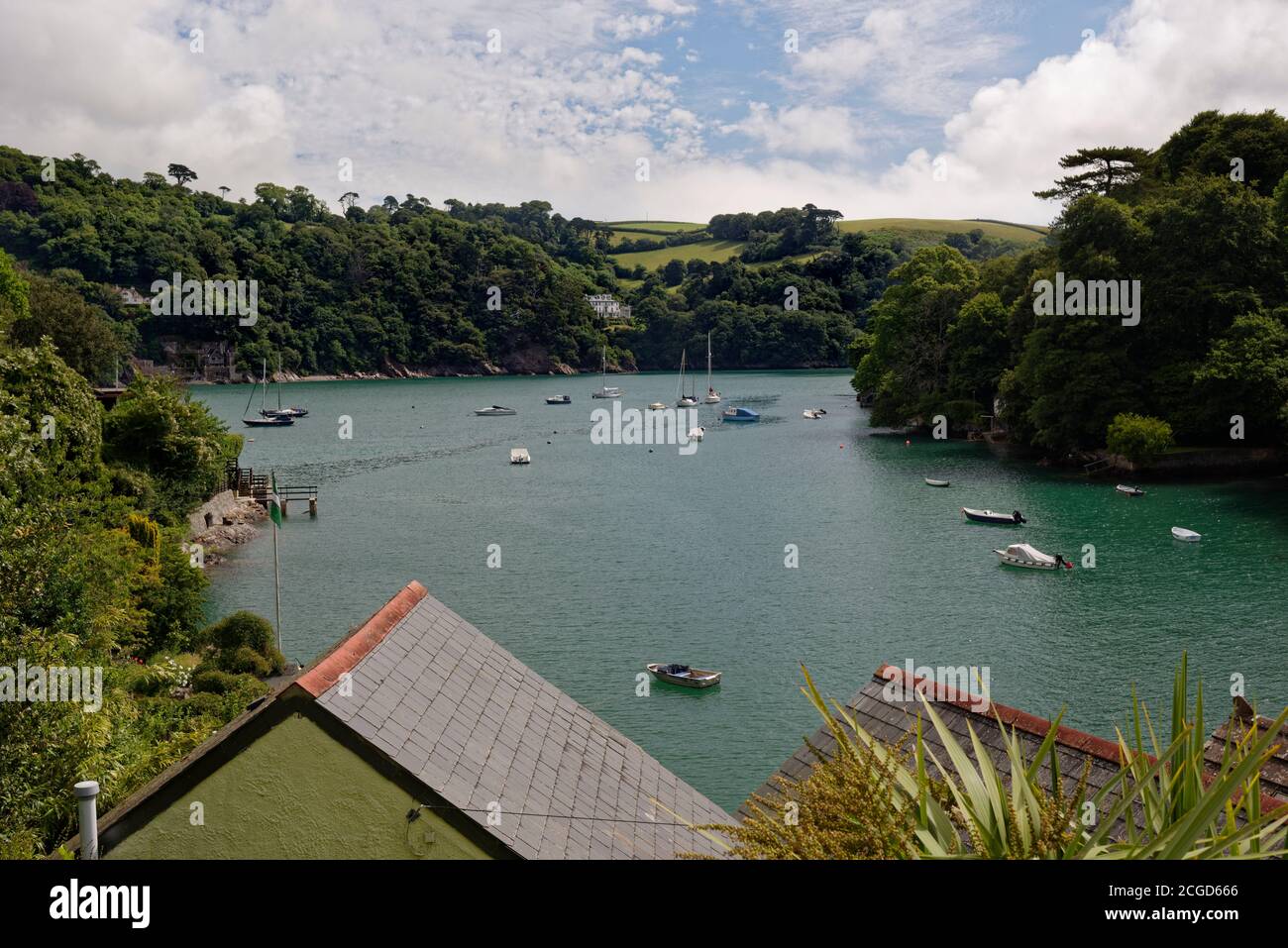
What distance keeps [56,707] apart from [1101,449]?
196 feet

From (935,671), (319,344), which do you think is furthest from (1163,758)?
(319,344)

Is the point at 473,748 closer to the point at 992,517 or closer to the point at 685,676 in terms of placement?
the point at 685,676

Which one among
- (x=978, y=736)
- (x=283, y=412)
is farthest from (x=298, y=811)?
(x=283, y=412)

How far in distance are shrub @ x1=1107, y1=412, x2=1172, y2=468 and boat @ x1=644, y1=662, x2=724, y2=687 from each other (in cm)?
3925

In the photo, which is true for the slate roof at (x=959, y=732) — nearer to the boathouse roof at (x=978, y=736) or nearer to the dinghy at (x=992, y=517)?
the boathouse roof at (x=978, y=736)

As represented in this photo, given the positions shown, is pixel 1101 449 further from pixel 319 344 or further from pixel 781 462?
pixel 319 344

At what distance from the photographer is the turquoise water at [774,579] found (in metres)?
27.9

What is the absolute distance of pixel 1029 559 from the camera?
133 ft

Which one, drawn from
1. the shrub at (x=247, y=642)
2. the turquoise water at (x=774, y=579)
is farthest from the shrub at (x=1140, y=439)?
the shrub at (x=247, y=642)

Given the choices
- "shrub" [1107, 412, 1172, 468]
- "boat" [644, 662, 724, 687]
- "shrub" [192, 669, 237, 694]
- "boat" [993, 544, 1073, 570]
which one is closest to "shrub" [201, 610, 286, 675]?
"shrub" [192, 669, 237, 694]

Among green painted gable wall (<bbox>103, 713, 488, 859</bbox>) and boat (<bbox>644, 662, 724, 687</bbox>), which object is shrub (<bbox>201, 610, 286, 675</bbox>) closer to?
boat (<bbox>644, 662, 724, 687</bbox>)

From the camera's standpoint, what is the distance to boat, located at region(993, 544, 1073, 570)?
40.3 metres

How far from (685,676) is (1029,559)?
18.3 metres
